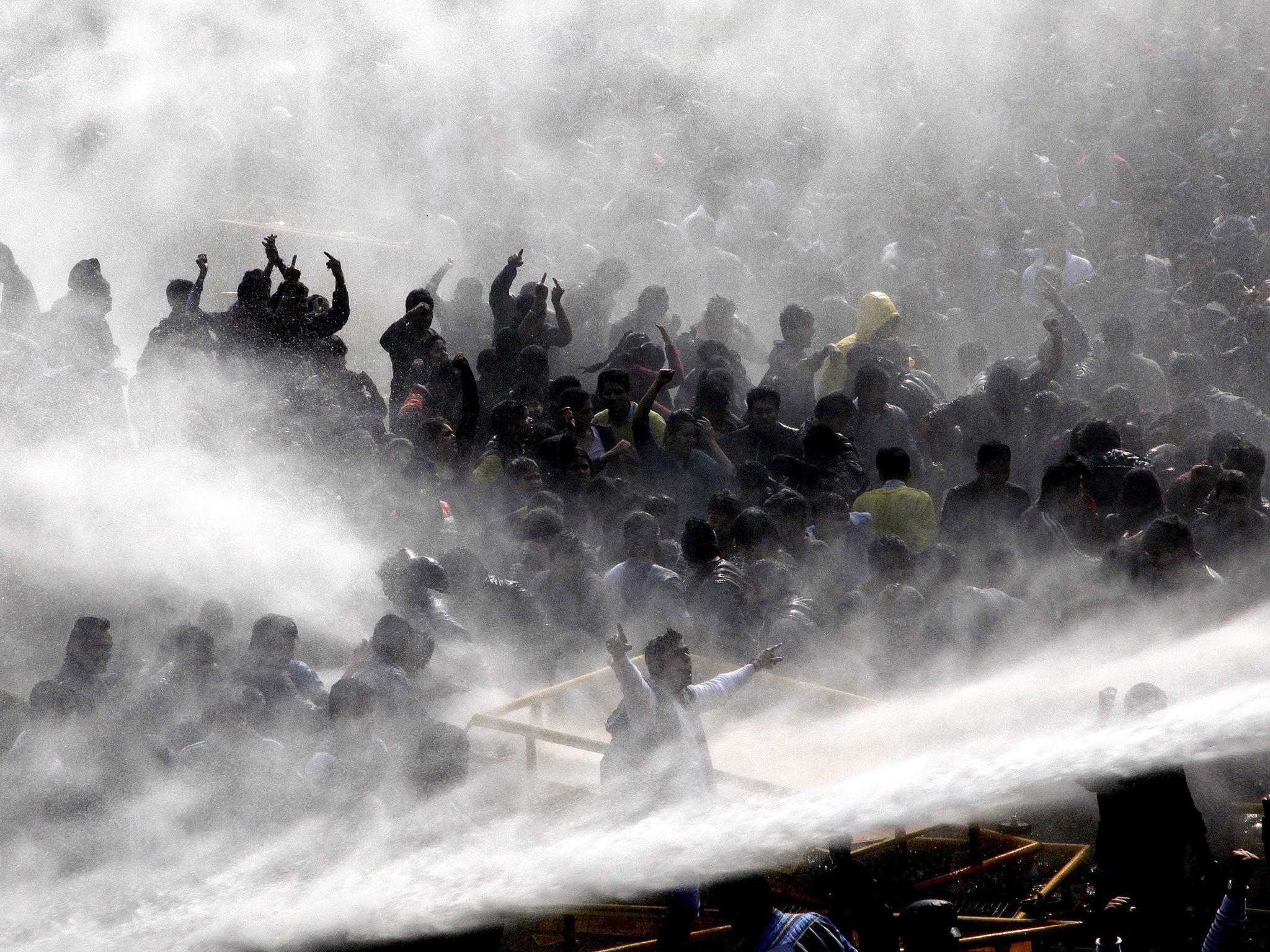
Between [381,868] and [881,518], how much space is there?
3.52 metres

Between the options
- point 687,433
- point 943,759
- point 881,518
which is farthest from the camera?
point 687,433

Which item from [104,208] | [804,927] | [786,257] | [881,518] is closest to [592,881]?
Answer: [804,927]

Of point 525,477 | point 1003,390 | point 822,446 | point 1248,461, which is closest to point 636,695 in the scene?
point 525,477

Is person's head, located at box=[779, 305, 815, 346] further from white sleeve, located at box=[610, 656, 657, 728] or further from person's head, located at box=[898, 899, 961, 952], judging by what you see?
person's head, located at box=[898, 899, 961, 952]

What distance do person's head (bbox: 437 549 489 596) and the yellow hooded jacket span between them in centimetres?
331

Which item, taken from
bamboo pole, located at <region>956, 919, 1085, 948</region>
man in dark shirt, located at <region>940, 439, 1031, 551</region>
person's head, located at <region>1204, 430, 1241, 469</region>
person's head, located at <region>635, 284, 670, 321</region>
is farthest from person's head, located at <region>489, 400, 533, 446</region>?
bamboo pole, located at <region>956, 919, 1085, 948</region>

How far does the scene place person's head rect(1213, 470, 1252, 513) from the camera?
716cm

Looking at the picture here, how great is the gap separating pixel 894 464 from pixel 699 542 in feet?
4.61

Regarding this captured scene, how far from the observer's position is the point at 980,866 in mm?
5703

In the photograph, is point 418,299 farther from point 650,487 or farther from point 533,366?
point 650,487

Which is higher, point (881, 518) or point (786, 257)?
point (786, 257)

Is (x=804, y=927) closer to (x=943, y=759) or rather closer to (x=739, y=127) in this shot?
(x=943, y=759)

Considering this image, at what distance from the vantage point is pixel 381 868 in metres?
5.48

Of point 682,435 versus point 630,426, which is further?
point 630,426
